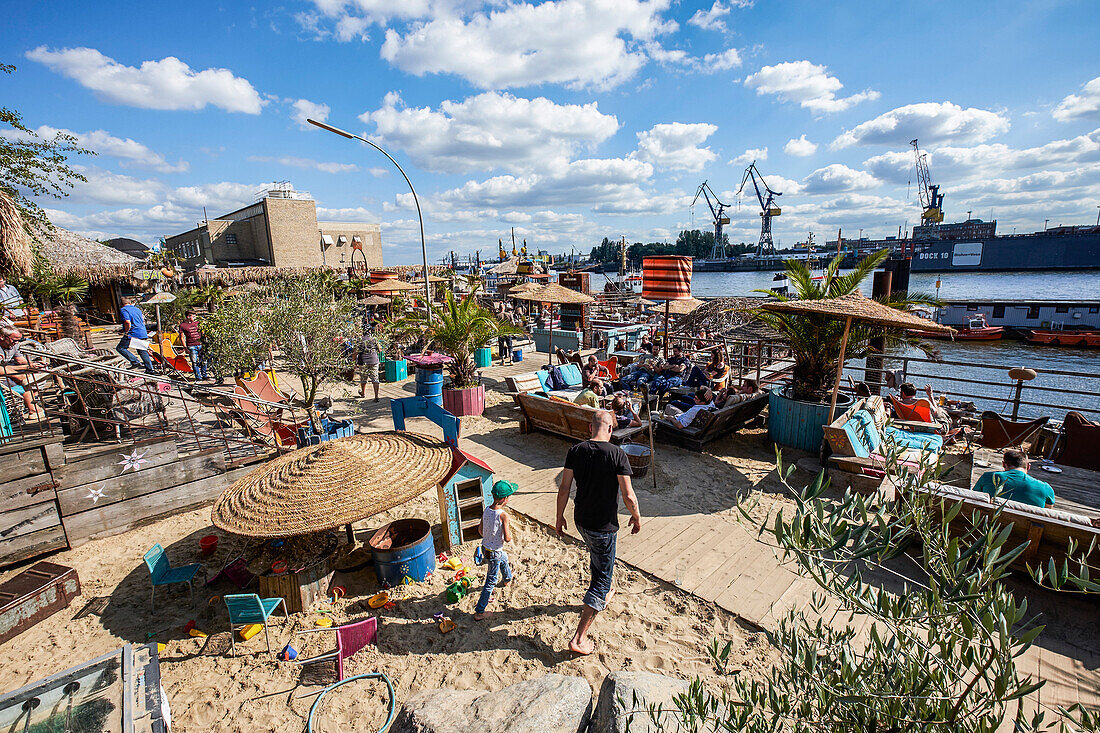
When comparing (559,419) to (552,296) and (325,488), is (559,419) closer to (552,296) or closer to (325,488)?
(325,488)

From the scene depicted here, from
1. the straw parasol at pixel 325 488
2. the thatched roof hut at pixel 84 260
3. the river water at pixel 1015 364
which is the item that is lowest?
the river water at pixel 1015 364

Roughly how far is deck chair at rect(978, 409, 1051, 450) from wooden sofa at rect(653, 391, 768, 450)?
11.9ft

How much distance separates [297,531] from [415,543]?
1211mm

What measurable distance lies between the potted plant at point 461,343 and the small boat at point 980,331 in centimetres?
3467

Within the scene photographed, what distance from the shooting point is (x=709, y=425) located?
25.2ft

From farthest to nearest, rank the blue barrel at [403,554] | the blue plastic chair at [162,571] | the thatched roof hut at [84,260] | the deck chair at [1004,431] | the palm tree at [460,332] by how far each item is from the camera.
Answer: the thatched roof hut at [84,260], the palm tree at [460,332], the deck chair at [1004,431], the blue barrel at [403,554], the blue plastic chair at [162,571]

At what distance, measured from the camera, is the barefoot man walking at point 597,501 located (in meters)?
3.67

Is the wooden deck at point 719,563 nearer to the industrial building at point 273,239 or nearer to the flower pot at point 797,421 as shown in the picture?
the flower pot at point 797,421

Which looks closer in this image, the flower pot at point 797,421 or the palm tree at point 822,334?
the flower pot at point 797,421

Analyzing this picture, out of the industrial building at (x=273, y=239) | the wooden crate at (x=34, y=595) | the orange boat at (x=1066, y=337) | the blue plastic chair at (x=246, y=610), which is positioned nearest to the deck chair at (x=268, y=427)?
the wooden crate at (x=34, y=595)

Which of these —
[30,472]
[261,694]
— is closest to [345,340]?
[30,472]

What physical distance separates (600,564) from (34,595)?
5096 millimetres

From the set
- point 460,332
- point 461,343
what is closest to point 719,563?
point 461,343

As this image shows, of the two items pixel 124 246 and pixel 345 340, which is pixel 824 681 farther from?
pixel 124 246
